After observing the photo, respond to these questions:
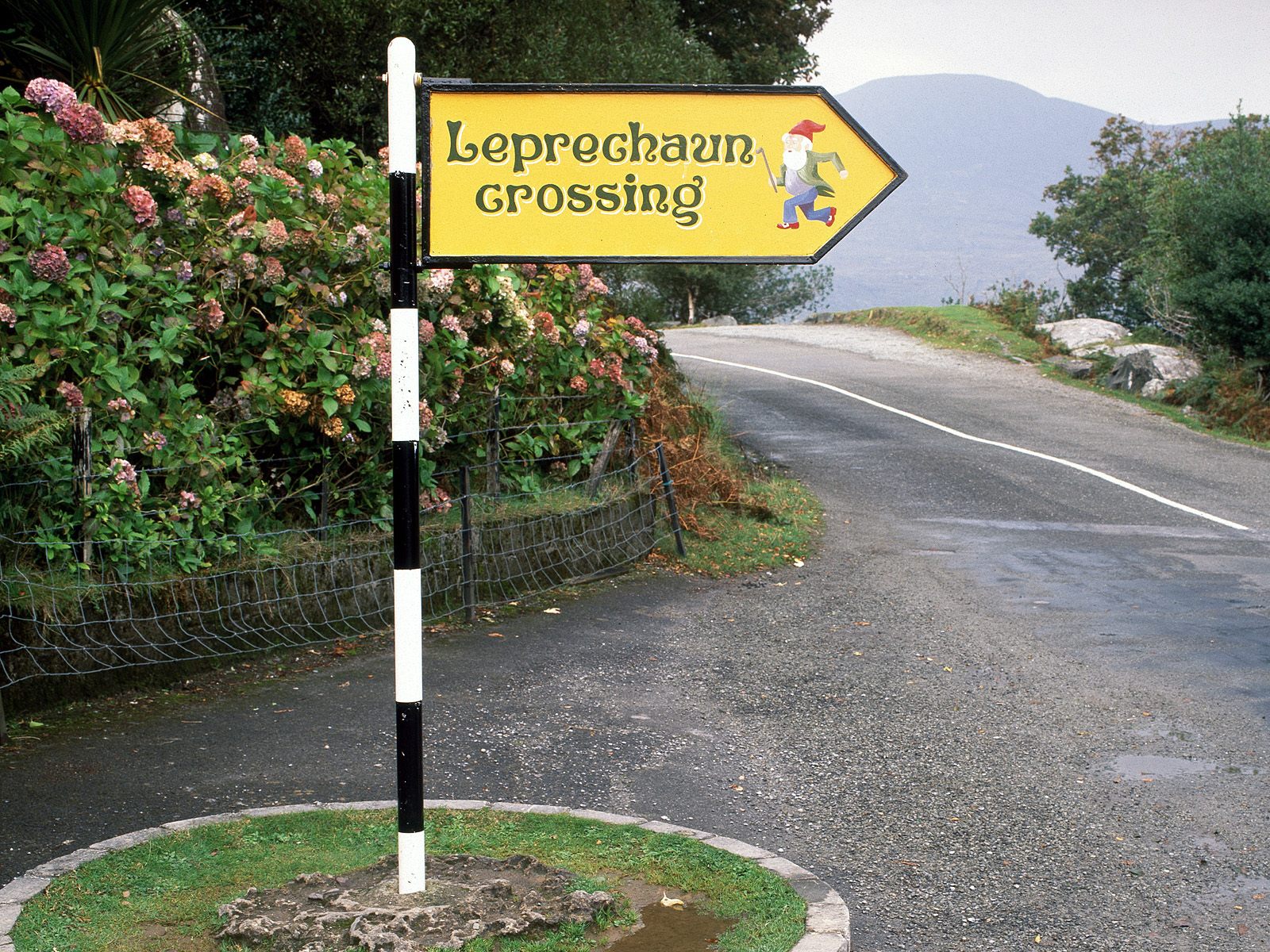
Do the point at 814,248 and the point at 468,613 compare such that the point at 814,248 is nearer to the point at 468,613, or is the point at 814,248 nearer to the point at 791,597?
the point at 468,613

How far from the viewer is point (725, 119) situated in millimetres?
3977

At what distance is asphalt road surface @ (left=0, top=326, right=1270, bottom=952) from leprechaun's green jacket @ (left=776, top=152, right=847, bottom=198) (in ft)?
8.08

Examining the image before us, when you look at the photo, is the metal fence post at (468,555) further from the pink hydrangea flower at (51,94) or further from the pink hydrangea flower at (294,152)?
the pink hydrangea flower at (51,94)

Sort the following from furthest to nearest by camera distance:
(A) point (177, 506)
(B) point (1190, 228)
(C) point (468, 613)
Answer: (B) point (1190, 228), (C) point (468, 613), (A) point (177, 506)

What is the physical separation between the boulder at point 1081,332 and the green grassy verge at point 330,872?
23640mm

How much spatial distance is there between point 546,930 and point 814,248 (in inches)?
87.2

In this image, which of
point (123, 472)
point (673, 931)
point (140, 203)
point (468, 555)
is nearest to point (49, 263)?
point (140, 203)

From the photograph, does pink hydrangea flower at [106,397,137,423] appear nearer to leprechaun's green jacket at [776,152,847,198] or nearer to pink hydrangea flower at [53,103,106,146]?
pink hydrangea flower at [53,103,106,146]

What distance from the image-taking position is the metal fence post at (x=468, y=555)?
9062mm

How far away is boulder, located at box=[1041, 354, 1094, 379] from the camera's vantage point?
24.9m

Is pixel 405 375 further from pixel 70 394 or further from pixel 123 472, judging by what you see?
pixel 123 472

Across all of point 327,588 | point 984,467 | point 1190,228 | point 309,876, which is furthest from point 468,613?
point 1190,228

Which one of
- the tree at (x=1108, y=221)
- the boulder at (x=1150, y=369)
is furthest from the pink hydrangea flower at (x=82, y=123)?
the tree at (x=1108, y=221)

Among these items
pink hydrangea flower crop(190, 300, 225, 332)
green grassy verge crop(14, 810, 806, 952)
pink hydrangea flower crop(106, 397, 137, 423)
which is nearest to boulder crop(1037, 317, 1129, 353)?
pink hydrangea flower crop(190, 300, 225, 332)
